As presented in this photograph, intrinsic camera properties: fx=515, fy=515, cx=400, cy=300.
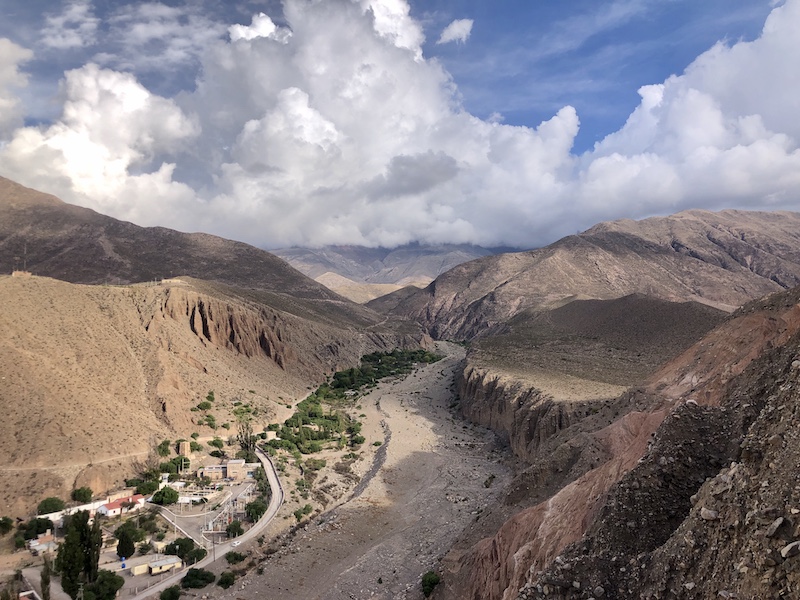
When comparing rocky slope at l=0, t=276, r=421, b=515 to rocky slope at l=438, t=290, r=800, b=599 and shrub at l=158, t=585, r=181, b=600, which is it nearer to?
shrub at l=158, t=585, r=181, b=600

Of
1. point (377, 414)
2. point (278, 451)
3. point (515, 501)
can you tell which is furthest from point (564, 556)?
point (377, 414)

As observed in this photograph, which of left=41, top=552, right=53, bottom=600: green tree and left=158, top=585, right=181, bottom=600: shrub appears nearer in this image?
left=41, top=552, right=53, bottom=600: green tree

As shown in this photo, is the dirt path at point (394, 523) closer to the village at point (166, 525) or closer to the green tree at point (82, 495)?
the village at point (166, 525)

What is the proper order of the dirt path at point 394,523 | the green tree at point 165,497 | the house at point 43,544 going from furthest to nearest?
the green tree at point 165,497 < the house at point 43,544 < the dirt path at point 394,523

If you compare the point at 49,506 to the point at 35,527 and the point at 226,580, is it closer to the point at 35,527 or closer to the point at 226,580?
the point at 35,527

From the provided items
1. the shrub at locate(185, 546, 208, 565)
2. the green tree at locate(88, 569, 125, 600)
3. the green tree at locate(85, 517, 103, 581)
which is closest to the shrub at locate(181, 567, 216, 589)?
the shrub at locate(185, 546, 208, 565)

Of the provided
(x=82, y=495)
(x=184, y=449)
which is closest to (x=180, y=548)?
(x=82, y=495)

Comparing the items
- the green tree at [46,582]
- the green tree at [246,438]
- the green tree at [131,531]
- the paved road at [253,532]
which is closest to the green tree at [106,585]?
the paved road at [253,532]
